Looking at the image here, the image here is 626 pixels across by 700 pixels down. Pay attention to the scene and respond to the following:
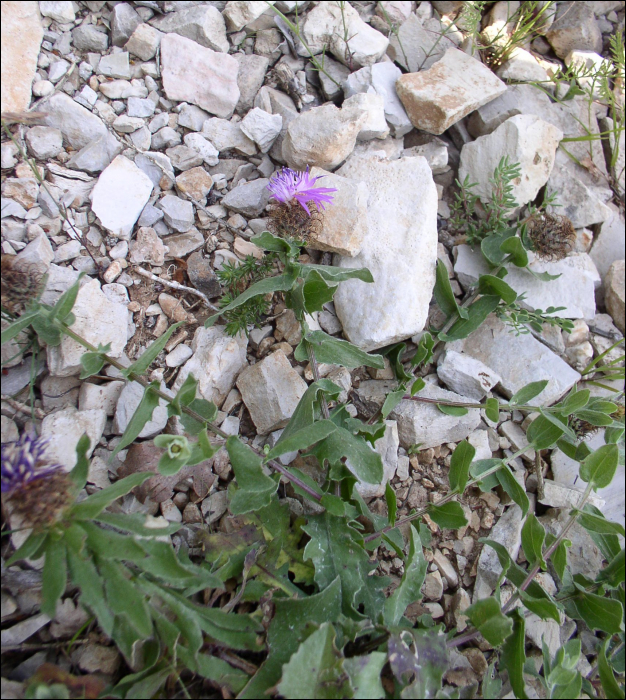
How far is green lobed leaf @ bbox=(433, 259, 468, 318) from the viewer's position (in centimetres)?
257

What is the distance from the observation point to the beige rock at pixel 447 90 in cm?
285

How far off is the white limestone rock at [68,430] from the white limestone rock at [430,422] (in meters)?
1.30

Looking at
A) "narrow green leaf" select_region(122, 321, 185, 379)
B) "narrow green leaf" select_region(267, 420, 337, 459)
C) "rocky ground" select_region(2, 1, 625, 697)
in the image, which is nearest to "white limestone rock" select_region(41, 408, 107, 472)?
"rocky ground" select_region(2, 1, 625, 697)

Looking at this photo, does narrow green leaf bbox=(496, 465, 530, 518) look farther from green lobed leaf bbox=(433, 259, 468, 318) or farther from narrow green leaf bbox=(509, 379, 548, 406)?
green lobed leaf bbox=(433, 259, 468, 318)

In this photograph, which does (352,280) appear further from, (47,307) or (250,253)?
(47,307)

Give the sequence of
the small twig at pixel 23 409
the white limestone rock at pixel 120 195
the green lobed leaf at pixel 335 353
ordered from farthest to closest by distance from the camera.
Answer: the white limestone rock at pixel 120 195
the green lobed leaf at pixel 335 353
the small twig at pixel 23 409

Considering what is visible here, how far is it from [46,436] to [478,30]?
11.2 ft

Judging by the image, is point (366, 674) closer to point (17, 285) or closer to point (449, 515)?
point (449, 515)

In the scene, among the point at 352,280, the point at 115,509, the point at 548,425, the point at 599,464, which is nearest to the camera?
the point at 115,509

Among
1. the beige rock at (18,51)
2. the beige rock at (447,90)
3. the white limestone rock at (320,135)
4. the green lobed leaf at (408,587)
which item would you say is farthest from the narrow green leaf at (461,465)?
the beige rock at (18,51)

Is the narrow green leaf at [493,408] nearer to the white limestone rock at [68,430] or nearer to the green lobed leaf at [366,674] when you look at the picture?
the green lobed leaf at [366,674]

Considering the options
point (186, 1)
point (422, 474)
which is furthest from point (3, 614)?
point (186, 1)

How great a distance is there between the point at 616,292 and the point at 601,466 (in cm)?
130

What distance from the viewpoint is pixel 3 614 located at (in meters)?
1.69
